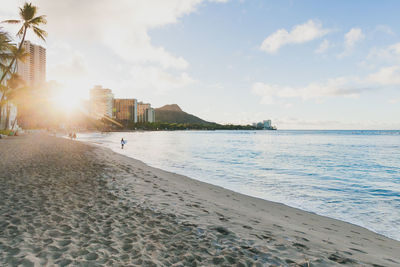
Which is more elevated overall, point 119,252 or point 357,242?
point 119,252

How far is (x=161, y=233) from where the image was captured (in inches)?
188

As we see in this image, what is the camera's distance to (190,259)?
380 cm

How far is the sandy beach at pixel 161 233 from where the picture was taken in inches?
150

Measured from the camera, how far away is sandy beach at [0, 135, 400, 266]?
3.82 m

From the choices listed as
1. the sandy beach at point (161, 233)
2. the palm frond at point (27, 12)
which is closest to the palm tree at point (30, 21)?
the palm frond at point (27, 12)

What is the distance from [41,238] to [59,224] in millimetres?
710

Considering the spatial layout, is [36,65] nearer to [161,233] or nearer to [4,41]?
[4,41]

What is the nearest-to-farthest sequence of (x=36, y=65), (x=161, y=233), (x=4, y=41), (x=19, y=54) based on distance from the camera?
(x=161, y=233) < (x=4, y=41) < (x=19, y=54) < (x=36, y=65)

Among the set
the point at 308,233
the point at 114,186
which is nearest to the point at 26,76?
the point at 114,186

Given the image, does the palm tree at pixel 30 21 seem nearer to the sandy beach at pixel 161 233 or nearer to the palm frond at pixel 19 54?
the palm frond at pixel 19 54

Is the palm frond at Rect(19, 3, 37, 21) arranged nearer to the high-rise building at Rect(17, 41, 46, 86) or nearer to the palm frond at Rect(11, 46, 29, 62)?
the palm frond at Rect(11, 46, 29, 62)

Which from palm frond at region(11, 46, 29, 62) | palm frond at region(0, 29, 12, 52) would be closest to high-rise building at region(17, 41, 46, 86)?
palm frond at region(11, 46, 29, 62)

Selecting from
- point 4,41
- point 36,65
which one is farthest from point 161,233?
point 36,65

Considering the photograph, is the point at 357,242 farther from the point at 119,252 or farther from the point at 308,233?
the point at 119,252
